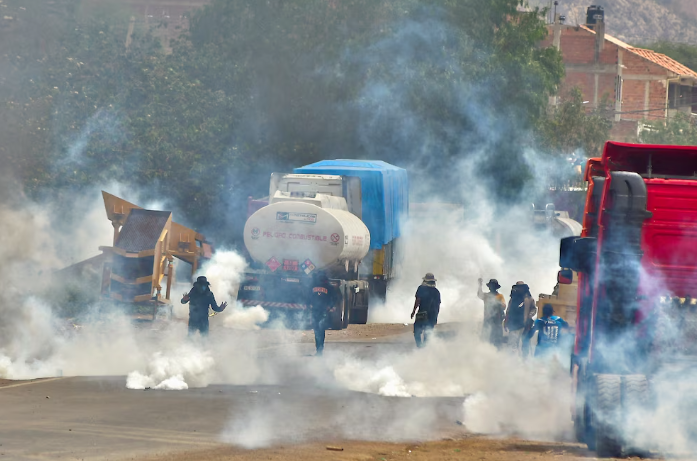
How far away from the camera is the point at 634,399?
29.7 feet

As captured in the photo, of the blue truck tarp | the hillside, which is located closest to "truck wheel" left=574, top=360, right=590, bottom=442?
the blue truck tarp

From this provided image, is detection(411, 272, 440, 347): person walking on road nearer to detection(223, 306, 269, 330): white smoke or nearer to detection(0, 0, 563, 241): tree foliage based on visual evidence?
detection(223, 306, 269, 330): white smoke

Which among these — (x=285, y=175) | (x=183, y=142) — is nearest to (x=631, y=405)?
(x=285, y=175)

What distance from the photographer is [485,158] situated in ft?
120

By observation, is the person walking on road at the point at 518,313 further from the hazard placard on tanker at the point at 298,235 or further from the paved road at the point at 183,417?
the hazard placard on tanker at the point at 298,235

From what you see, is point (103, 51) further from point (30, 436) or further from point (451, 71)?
point (30, 436)

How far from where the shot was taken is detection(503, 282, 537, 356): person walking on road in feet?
55.2

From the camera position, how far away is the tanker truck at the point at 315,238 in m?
21.8

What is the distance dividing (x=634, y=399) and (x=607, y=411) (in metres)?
0.25

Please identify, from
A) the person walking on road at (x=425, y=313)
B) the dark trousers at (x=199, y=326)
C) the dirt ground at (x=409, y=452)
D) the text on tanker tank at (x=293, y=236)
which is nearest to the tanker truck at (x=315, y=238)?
the text on tanker tank at (x=293, y=236)

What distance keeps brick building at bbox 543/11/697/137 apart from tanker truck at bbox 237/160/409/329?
1686 inches

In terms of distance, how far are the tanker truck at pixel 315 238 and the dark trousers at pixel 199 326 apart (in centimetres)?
522

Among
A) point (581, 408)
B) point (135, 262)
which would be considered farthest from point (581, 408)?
point (135, 262)

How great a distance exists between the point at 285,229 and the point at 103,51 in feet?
50.3
